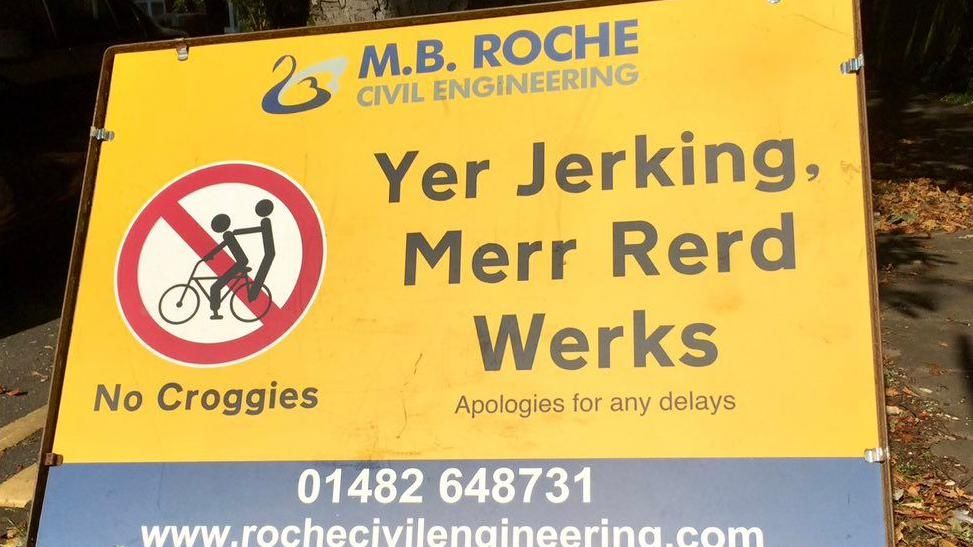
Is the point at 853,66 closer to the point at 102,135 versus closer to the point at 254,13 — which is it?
the point at 102,135

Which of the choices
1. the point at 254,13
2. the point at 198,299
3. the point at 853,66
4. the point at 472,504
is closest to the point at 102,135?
the point at 198,299

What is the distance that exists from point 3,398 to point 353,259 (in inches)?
134

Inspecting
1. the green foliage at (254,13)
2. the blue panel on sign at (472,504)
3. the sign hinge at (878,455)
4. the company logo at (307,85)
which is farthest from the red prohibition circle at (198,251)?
the green foliage at (254,13)

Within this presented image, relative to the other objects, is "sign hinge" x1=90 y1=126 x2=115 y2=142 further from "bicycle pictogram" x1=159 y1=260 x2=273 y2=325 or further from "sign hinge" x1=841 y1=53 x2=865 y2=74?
"sign hinge" x1=841 y1=53 x2=865 y2=74

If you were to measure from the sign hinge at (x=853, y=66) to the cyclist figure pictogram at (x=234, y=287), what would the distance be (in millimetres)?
1685

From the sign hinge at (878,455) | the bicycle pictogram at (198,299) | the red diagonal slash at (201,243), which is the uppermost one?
the red diagonal slash at (201,243)

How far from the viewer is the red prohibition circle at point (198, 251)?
2.78 m

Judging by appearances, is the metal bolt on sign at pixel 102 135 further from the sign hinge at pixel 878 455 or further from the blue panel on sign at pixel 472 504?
the sign hinge at pixel 878 455

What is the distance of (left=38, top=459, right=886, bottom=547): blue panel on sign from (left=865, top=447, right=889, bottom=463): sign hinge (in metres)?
0.02

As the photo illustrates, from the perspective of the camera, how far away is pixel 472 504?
2.53 meters

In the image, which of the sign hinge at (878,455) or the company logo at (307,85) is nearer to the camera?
the sign hinge at (878,455)

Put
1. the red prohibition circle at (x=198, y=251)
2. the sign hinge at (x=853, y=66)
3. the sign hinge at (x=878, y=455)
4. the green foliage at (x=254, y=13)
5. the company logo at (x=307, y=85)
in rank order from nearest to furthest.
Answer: the sign hinge at (x=878, y=455) < the sign hinge at (x=853, y=66) < the red prohibition circle at (x=198, y=251) < the company logo at (x=307, y=85) < the green foliage at (x=254, y=13)

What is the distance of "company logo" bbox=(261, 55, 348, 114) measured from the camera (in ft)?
9.75

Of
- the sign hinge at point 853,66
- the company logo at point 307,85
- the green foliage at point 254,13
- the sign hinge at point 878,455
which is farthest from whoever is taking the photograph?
the green foliage at point 254,13
